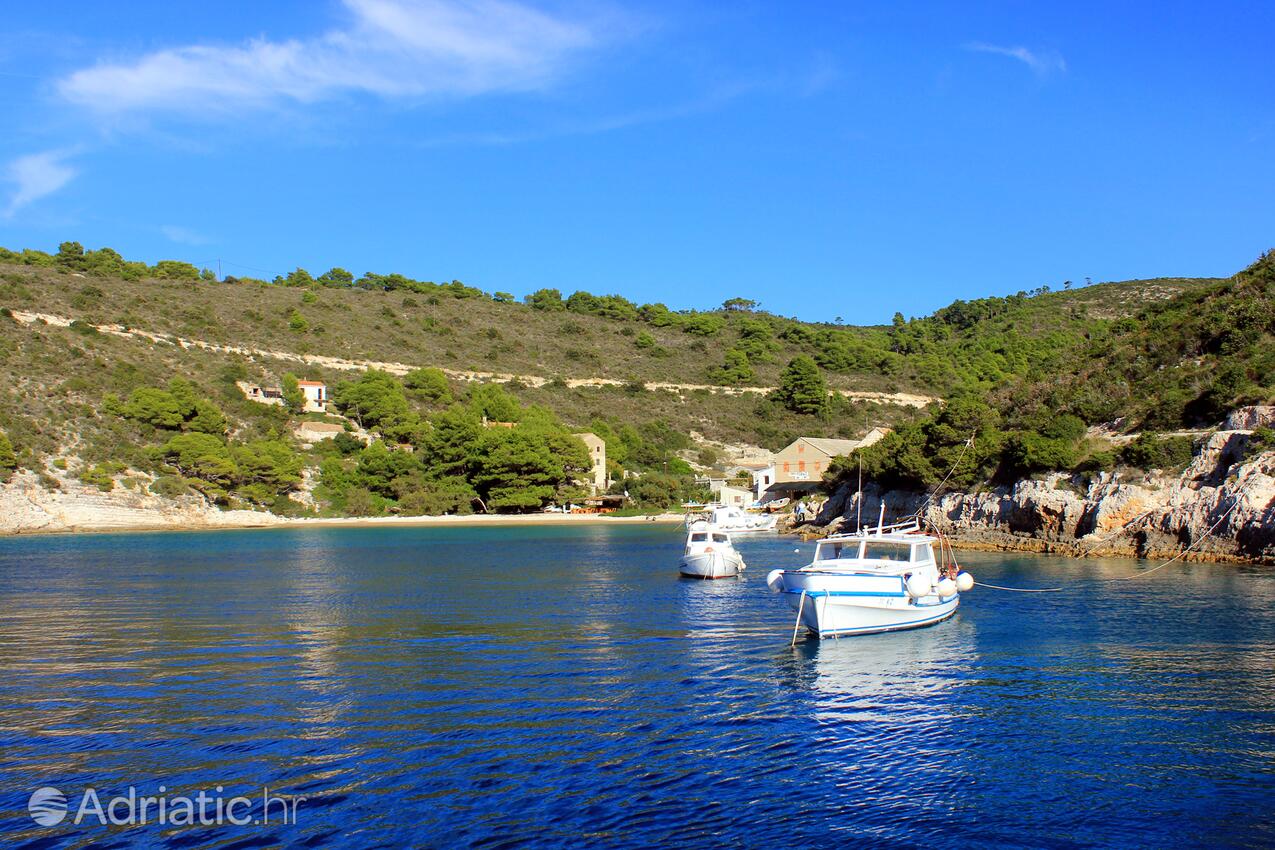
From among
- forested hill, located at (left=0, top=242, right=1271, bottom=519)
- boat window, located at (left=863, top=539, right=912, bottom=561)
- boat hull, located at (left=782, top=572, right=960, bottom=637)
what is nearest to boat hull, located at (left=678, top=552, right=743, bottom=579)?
boat window, located at (left=863, top=539, right=912, bottom=561)

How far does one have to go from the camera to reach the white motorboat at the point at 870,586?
71.2 ft

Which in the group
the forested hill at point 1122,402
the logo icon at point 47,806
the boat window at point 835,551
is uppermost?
the forested hill at point 1122,402

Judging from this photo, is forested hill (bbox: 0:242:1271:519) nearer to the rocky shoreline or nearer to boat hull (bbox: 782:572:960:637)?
the rocky shoreline

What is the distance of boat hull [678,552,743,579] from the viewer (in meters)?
36.6

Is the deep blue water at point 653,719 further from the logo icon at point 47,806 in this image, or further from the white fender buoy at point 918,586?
the white fender buoy at point 918,586

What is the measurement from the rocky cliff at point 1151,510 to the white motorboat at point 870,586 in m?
16.1

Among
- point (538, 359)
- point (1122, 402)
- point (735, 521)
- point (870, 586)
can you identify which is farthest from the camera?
point (538, 359)

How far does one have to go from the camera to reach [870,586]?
22.1 m

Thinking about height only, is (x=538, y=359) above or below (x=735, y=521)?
above

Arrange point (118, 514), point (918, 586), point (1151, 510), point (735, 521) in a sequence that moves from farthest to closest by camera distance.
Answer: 1. point (118, 514)
2. point (735, 521)
3. point (1151, 510)
4. point (918, 586)

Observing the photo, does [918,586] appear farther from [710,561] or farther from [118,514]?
[118,514]

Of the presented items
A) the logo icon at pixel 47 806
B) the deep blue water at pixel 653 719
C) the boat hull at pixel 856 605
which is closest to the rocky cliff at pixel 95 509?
the deep blue water at pixel 653 719

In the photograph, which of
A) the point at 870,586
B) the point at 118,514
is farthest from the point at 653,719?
the point at 118,514

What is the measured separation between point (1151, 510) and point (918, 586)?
21.7m
